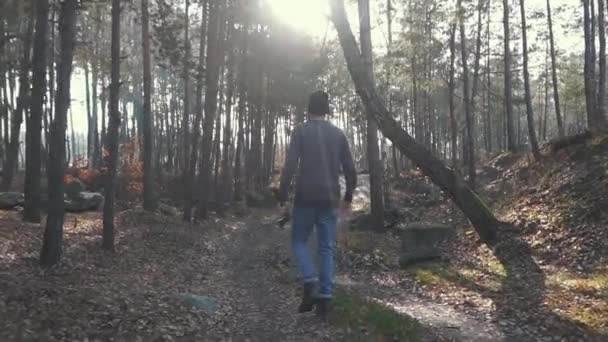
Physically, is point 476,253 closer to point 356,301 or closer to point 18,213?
point 356,301

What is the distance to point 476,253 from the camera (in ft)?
36.6

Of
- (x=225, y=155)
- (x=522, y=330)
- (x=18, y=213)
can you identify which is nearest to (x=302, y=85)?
(x=225, y=155)

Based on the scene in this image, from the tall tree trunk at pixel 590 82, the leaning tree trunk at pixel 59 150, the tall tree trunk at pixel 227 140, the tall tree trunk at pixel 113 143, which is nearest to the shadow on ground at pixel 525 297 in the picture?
the leaning tree trunk at pixel 59 150

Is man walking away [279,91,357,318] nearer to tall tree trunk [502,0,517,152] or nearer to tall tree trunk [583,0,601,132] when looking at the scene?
tall tree trunk [583,0,601,132]

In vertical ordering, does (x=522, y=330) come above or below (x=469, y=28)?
below

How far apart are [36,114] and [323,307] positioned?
470 inches

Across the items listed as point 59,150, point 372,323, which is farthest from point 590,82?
point 59,150

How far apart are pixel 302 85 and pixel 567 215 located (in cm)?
2568

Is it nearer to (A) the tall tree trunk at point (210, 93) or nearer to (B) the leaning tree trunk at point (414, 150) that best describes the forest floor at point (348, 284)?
(B) the leaning tree trunk at point (414, 150)

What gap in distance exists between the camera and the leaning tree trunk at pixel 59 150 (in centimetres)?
853

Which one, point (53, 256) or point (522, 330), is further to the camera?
point (53, 256)

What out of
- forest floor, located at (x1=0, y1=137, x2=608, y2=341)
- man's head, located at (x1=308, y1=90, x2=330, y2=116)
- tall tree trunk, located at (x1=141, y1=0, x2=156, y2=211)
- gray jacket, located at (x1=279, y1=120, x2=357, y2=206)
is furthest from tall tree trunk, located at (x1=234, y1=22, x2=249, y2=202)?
gray jacket, located at (x1=279, y1=120, x2=357, y2=206)

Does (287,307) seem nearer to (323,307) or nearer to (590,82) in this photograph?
(323,307)

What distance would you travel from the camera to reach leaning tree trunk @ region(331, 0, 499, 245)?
37.2 feet
